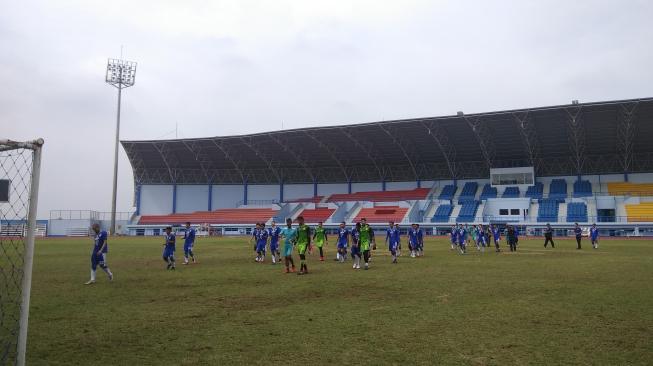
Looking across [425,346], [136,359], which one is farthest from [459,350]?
[136,359]

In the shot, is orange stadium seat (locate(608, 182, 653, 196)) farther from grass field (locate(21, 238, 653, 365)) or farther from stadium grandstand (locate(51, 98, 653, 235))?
grass field (locate(21, 238, 653, 365))

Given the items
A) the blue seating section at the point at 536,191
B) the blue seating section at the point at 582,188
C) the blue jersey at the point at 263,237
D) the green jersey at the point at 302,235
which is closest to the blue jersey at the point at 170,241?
the blue jersey at the point at 263,237

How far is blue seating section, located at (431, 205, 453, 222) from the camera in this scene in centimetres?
6504

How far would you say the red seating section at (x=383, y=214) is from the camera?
222 feet

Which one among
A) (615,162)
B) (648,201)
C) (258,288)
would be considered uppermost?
(615,162)

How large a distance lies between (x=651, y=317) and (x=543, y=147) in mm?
60247

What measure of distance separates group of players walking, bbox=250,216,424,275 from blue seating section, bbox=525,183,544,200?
43908 millimetres

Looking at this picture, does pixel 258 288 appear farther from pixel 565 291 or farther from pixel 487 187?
pixel 487 187

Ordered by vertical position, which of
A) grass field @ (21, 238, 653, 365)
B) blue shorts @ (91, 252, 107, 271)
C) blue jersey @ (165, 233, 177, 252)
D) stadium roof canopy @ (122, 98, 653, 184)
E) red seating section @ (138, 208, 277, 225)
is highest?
stadium roof canopy @ (122, 98, 653, 184)

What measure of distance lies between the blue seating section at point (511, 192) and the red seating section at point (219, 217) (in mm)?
37669

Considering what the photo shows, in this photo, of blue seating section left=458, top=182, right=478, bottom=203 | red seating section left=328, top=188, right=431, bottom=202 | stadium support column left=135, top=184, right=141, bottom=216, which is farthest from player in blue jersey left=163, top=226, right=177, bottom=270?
stadium support column left=135, top=184, right=141, bottom=216

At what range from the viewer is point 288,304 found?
35.7ft

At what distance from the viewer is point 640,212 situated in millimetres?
56062

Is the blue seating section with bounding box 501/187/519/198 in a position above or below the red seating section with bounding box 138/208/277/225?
above
